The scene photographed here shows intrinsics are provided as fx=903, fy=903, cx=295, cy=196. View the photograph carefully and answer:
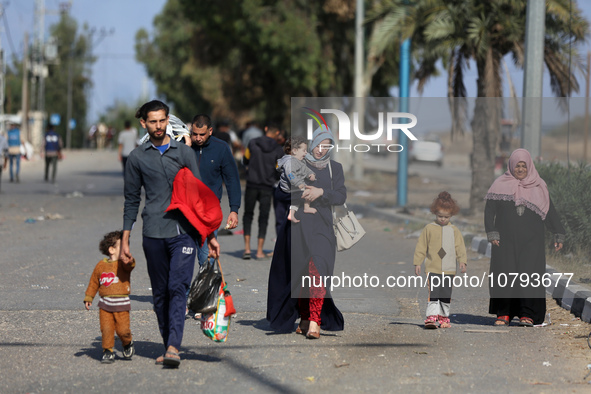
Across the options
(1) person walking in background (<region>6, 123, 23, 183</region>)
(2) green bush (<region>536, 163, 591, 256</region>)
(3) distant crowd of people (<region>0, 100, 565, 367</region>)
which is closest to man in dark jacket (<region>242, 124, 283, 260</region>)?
(3) distant crowd of people (<region>0, 100, 565, 367</region>)

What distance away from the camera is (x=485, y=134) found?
16766 mm

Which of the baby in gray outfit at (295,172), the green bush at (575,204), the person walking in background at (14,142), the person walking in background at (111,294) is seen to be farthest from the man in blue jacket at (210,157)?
the person walking in background at (14,142)

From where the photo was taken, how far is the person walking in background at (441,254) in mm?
7434

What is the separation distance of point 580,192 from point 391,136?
3318 mm

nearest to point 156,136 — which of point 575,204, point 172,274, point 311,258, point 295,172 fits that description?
point 172,274

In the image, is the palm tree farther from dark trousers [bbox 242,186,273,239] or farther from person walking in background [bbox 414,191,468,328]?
person walking in background [bbox 414,191,468,328]

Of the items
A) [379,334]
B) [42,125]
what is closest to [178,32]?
[42,125]

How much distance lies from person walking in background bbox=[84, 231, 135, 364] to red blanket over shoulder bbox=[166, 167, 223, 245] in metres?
0.50

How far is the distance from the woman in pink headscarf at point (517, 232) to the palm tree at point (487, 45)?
8.15 m

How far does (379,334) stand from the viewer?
7.09m

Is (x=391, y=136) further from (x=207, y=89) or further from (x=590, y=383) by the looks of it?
(x=207, y=89)

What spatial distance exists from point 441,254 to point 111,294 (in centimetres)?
288

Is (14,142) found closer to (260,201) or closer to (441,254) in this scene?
(260,201)

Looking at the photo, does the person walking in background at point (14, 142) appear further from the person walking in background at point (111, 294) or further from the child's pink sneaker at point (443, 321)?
the person walking in background at point (111, 294)
